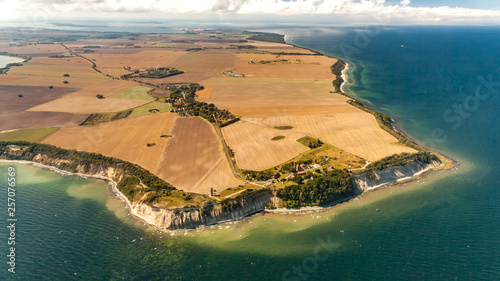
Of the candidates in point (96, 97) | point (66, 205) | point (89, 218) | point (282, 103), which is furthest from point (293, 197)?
point (96, 97)

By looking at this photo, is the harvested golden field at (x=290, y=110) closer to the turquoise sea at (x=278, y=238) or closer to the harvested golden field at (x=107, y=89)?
the turquoise sea at (x=278, y=238)

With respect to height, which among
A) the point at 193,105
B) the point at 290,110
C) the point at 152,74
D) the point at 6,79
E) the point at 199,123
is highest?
the point at 152,74

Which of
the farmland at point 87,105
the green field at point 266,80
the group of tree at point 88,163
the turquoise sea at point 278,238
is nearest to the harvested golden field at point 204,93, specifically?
the green field at point 266,80

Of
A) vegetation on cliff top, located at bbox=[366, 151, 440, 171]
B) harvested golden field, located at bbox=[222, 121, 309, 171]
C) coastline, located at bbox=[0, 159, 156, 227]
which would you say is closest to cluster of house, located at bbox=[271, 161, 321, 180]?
harvested golden field, located at bbox=[222, 121, 309, 171]

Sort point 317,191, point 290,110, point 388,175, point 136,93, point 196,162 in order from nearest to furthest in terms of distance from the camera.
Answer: point 317,191, point 388,175, point 196,162, point 290,110, point 136,93

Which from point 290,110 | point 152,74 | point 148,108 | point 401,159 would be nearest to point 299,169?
point 401,159

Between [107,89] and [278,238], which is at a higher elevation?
[107,89]

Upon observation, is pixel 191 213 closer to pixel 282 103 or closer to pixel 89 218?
pixel 89 218

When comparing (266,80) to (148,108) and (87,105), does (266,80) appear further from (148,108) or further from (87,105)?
(87,105)
